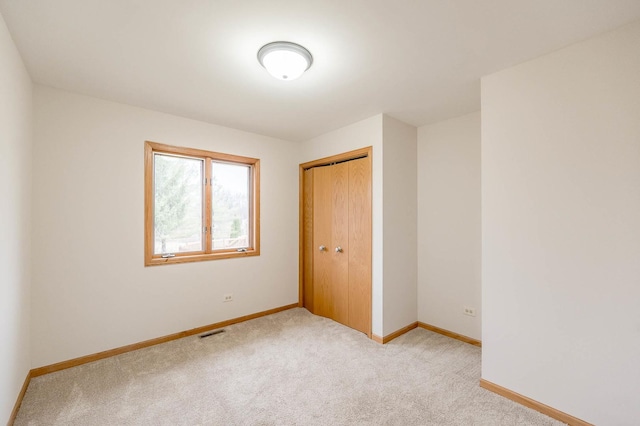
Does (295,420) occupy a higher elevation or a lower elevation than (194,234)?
lower

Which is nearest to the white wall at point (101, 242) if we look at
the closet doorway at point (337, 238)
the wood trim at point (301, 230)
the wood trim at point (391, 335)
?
the wood trim at point (301, 230)

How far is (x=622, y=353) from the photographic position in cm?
160

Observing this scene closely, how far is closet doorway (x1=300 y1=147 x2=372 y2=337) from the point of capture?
316 cm

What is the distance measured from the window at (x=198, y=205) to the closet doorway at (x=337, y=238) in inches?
29.6

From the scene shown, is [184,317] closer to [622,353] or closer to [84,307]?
[84,307]

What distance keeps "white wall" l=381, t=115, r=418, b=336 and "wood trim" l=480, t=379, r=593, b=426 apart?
1052 mm

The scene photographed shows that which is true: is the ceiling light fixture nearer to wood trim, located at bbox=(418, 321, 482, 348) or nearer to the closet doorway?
the closet doorway

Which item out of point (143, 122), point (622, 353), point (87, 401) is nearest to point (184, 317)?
point (87, 401)

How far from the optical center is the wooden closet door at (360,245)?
3105 millimetres

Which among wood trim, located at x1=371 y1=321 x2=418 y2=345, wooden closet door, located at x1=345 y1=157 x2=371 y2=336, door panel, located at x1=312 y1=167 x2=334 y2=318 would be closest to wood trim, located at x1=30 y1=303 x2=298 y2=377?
door panel, located at x1=312 y1=167 x2=334 y2=318

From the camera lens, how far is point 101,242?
2619 mm

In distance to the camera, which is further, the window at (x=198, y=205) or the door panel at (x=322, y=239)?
the door panel at (x=322, y=239)

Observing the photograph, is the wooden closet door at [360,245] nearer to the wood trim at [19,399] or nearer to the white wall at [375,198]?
the white wall at [375,198]

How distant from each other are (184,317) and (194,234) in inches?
37.3
